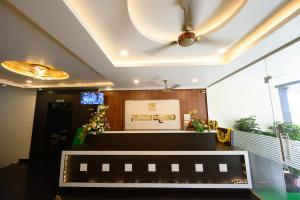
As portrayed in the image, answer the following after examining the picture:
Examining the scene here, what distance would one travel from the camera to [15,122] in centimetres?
501

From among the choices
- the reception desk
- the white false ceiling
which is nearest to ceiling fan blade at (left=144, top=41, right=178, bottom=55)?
the white false ceiling

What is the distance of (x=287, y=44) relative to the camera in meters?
2.08

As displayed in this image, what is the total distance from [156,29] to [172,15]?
1.18 ft

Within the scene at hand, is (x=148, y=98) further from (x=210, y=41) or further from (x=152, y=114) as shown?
(x=210, y=41)

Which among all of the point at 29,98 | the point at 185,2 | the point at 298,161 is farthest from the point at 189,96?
the point at 29,98

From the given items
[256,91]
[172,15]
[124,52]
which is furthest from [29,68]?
[256,91]

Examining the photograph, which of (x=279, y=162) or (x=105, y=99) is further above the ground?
(x=105, y=99)

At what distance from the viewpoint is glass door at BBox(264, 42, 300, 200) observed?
1934mm

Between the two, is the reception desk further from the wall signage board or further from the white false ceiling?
the wall signage board

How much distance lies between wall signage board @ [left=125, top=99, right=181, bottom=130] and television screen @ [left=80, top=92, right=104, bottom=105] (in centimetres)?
92

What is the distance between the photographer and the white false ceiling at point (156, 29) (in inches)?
60.1

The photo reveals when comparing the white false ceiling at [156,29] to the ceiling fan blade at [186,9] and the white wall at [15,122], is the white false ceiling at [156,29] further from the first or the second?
the white wall at [15,122]

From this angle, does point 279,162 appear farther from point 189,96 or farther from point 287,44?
point 189,96

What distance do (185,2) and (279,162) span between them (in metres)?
2.59
